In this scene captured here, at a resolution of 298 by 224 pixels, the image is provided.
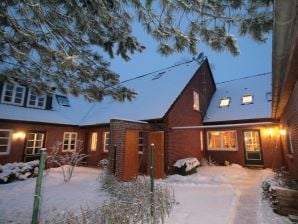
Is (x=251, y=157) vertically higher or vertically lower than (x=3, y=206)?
higher

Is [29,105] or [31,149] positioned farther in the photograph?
[29,105]

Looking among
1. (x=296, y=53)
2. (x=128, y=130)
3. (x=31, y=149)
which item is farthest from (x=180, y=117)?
(x=31, y=149)

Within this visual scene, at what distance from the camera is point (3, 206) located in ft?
18.9

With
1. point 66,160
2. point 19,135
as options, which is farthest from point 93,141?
point 19,135

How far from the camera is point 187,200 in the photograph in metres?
6.04

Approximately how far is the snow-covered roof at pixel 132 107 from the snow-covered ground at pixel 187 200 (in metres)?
4.46

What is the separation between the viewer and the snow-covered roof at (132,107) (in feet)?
38.4

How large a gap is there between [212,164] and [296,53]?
11369 mm

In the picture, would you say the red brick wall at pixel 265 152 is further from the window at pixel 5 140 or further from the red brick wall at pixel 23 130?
the window at pixel 5 140

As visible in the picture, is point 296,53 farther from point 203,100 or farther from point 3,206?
point 203,100

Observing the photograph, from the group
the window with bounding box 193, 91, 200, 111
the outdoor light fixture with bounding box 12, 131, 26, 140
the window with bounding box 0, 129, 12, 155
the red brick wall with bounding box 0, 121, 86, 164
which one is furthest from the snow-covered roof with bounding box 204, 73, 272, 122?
the window with bounding box 0, 129, 12, 155

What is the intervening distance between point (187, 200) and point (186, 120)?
7029 millimetres

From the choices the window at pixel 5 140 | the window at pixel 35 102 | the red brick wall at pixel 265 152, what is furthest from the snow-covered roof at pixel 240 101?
the window at pixel 5 140

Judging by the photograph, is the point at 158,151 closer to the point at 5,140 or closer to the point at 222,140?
the point at 222,140
